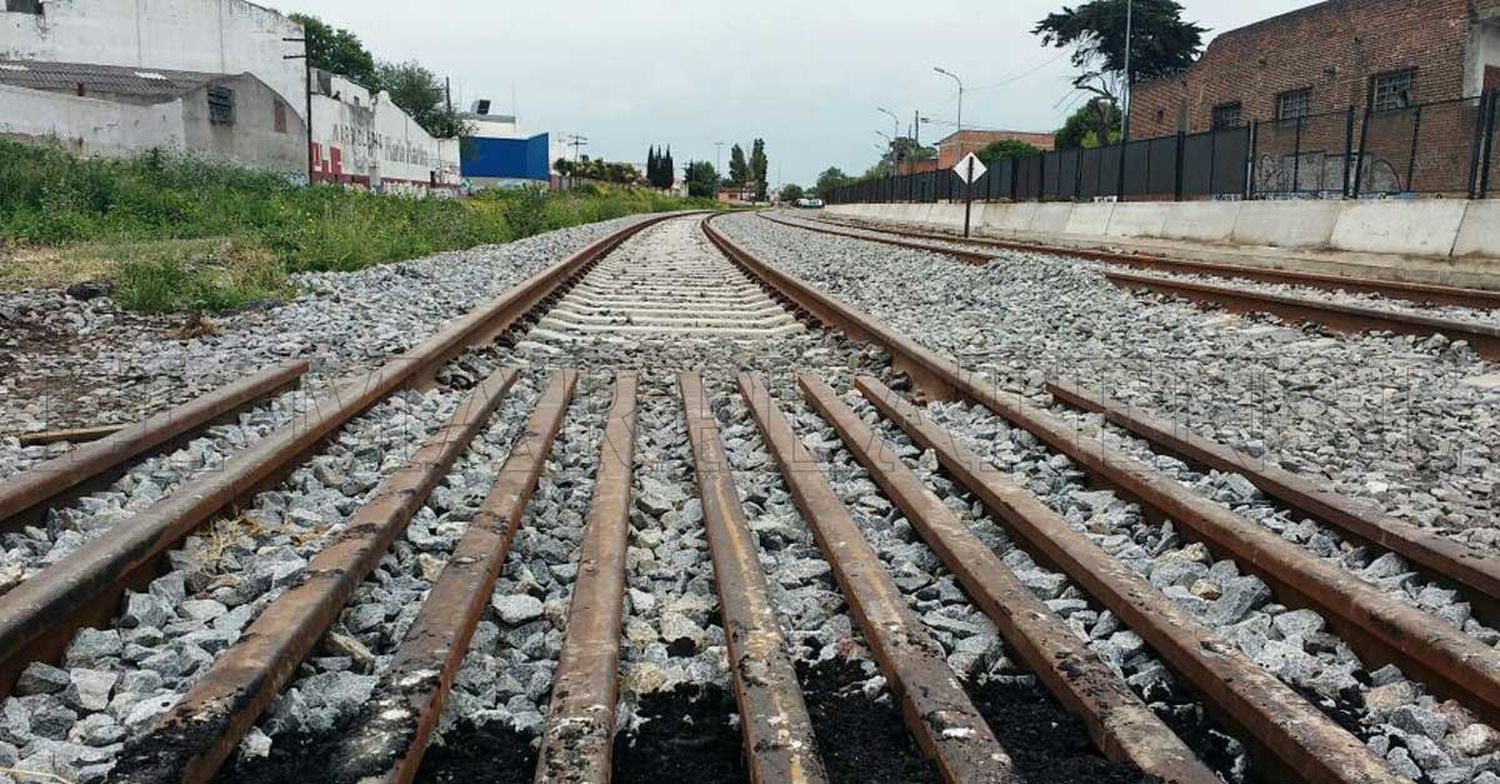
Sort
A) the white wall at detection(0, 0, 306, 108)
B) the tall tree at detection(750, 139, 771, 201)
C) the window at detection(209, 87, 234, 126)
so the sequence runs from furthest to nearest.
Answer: the tall tree at detection(750, 139, 771, 201) → the white wall at detection(0, 0, 306, 108) → the window at detection(209, 87, 234, 126)

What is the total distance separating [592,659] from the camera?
7.29ft

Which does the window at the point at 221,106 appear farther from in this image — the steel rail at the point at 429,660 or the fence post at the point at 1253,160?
the steel rail at the point at 429,660

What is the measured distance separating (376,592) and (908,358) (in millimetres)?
3811

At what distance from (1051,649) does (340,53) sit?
9570cm

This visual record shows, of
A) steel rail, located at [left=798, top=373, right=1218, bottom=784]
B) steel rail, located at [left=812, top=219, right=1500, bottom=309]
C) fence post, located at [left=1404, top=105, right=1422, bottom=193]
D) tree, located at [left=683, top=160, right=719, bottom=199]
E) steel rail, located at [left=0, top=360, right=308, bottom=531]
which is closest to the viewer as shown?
steel rail, located at [left=798, top=373, right=1218, bottom=784]

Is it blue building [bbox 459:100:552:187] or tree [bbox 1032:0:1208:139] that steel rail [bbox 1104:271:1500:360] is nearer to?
tree [bbox 1032:0:1208:139]

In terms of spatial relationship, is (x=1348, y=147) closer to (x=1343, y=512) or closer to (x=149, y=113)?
(x=1343, y=512)

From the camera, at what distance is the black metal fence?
15242mm

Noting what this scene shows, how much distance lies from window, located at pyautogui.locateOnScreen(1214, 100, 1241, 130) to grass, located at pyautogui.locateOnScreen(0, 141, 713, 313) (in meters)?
25.2

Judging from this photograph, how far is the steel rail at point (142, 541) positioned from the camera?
2.13 meters

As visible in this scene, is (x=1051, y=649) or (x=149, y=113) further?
(x=149, y=113)

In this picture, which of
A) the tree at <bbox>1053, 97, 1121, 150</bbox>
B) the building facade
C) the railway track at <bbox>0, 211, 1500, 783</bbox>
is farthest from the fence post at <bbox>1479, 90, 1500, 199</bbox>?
the tree at <bbox>1053, 97, 1121, 150</bbox>

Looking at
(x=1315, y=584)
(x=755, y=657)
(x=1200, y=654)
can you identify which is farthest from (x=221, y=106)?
(x=1200, y=654)

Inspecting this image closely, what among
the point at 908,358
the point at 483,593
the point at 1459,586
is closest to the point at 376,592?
the point at 483,593
